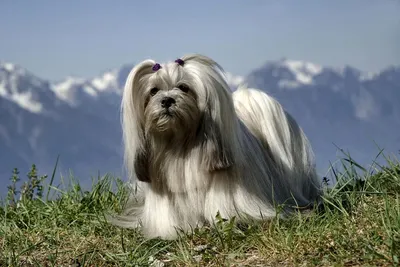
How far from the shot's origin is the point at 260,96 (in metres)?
7.68

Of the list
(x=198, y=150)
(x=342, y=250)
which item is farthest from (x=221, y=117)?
(x=342, y=250)

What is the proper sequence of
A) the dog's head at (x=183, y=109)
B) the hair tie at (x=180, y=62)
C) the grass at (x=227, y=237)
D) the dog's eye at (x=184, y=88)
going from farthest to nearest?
the hair tie at (x=180, y=62) → the dog's eye at (x=184, y=88) → the dog's head at (x=183, y=109) → the grass at (x=227, y=237)

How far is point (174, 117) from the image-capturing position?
6.16m

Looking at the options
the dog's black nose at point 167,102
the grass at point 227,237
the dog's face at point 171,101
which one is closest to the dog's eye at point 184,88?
the dog's face at point 171,101

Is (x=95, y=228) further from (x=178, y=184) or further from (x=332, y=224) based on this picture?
(x=332, y=224)

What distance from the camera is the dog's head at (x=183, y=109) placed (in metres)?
6.21

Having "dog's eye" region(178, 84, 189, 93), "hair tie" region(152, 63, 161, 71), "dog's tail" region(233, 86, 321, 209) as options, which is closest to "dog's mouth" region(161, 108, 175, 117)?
"dog's eye" region(178, 84, 189, 93)

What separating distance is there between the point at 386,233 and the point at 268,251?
2.69 feet

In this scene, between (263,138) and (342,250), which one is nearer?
(342,250)

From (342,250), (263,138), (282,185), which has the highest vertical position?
(263,138)

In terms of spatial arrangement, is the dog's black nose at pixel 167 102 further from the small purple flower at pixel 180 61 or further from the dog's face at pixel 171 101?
the small purple flower at pixel 180 61

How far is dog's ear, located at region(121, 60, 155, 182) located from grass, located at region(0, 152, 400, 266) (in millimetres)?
665

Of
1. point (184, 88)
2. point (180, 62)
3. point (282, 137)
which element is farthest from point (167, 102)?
point (282, 137)

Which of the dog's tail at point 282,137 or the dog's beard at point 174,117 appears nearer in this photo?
the dog's beard at point 174,117
